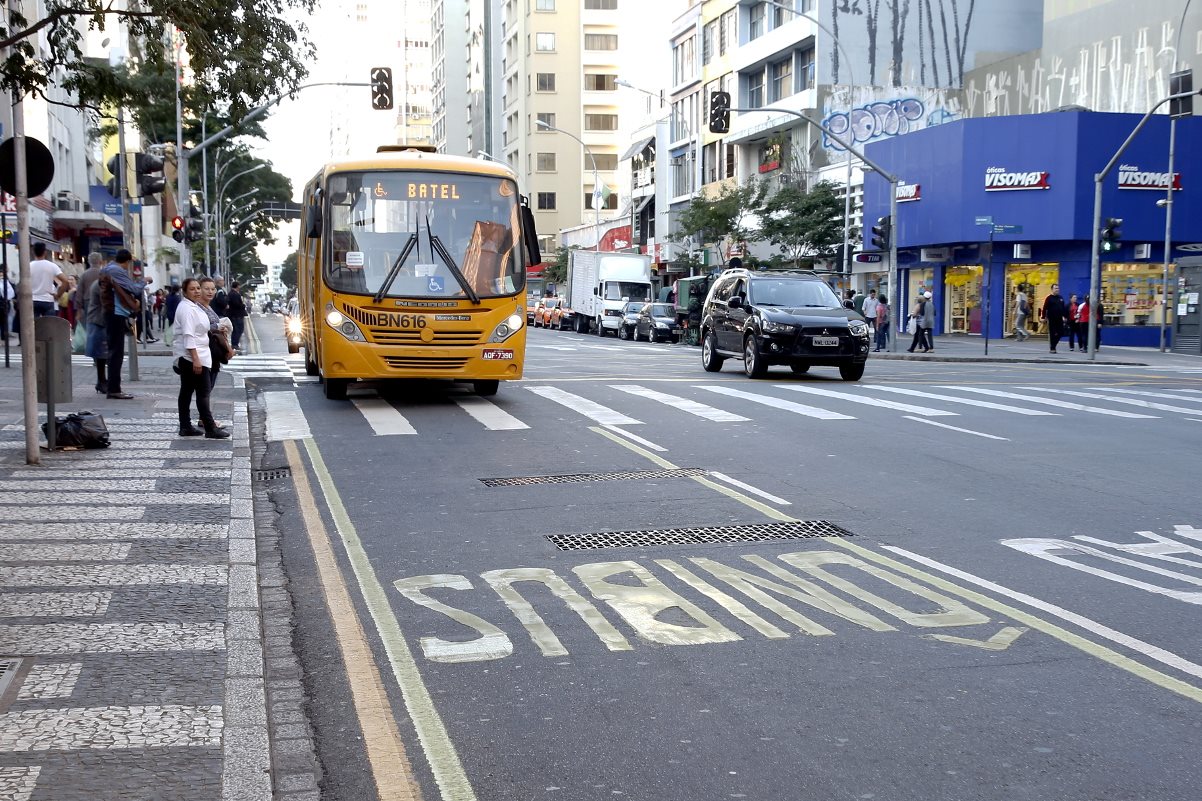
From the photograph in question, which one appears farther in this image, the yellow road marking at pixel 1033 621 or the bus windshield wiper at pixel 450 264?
the bus windshield wiper at pixel 450 264

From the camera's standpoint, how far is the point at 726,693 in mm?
5145

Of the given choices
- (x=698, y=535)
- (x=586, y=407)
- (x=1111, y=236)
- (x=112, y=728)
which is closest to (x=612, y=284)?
(x=1111, y=236)

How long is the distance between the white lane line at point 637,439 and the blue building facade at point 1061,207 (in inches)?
1097

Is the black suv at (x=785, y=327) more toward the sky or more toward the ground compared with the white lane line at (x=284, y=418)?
more toward the sky

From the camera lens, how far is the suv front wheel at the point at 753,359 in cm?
2128

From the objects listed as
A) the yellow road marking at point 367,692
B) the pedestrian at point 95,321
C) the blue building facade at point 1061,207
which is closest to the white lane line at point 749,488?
the yellow road marking at point 367,692

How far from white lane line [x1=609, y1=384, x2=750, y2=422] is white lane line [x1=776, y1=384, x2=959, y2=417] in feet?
7.08

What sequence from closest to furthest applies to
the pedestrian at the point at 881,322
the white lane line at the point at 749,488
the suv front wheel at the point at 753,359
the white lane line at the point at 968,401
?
the white lane line at the point at 749,488, the white lane line at the point at 968,401, the suv front wheel at the point at 753,359, the pedestrian at the point at 881,322

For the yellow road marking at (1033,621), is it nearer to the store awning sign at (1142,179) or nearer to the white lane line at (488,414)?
the white lane line at (488,414)

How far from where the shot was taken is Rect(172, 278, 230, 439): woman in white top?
40.5 feet

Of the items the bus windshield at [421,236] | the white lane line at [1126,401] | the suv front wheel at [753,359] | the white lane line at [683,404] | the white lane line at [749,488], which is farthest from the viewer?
the suv front wheel at [753,359]

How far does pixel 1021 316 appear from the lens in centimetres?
4156

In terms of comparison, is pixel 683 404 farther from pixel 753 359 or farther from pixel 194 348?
pixel 194 348

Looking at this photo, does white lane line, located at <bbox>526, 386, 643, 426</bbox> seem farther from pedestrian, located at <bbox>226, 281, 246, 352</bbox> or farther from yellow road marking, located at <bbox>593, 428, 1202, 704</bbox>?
pedestrian, located at <bbox>226, 281, 246, 352</bbox>
